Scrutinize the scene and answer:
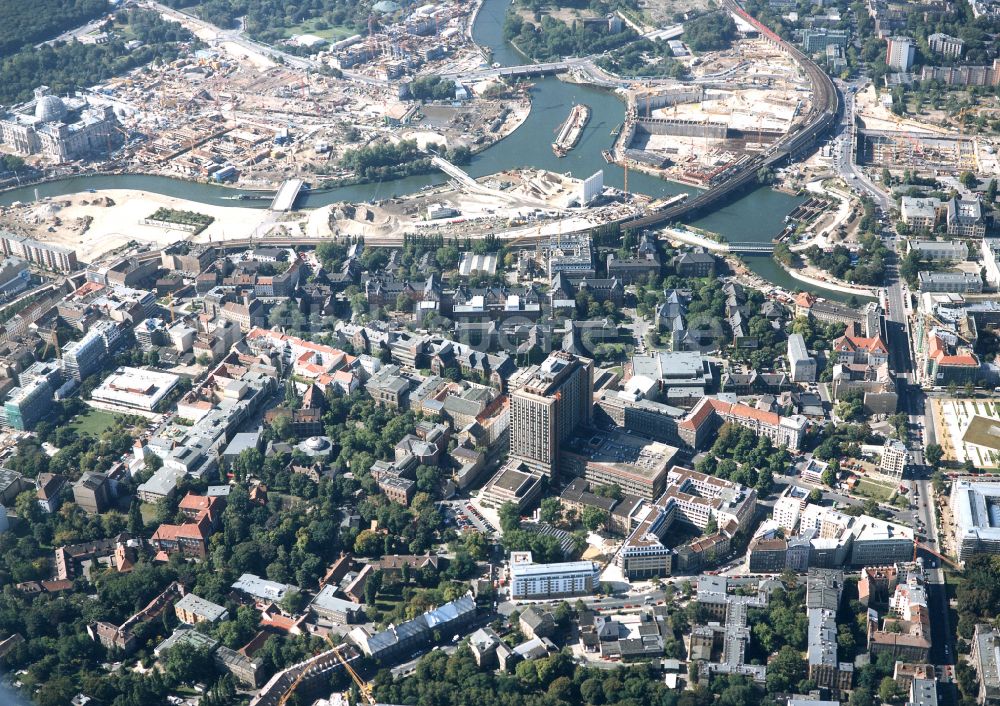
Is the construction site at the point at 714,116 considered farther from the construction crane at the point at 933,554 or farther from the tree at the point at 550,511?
the construction crane at the point at 933,554

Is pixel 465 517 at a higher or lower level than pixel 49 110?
lower

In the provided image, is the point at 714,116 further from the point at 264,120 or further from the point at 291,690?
the point at 291,690

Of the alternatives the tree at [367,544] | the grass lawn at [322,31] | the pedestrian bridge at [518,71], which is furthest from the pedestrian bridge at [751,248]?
the grass lawn at [322,31]

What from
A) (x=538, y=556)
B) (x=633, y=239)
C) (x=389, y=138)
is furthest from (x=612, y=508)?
(x=389, y=138)

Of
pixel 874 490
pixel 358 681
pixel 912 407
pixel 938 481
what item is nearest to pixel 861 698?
pixel 874 490

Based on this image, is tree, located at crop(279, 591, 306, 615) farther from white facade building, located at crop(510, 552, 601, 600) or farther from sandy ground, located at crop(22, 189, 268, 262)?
sandy ground, located at crop(22, 189, 268, 262)

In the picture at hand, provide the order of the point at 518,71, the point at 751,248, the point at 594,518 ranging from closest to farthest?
the point at 594,518 → the point at 751,248 → the point at 518,71
